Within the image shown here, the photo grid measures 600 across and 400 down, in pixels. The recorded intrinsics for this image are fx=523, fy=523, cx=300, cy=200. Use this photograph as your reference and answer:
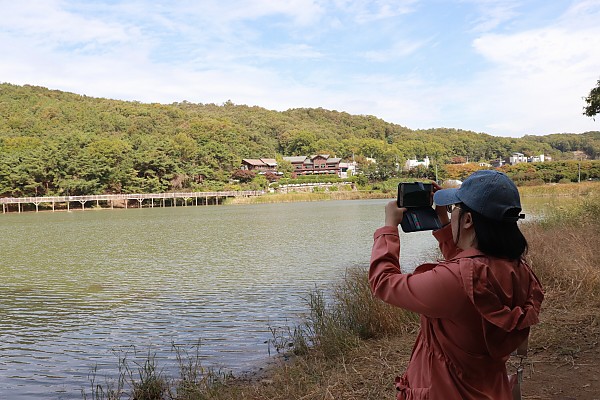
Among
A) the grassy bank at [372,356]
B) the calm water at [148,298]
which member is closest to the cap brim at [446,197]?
the grassy bank at [372,356]

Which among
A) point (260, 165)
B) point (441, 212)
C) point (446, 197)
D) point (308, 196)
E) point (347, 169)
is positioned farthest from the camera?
point (347, 169)

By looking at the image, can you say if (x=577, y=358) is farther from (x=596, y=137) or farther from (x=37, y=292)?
(x=596, y=137)

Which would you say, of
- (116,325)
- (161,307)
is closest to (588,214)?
(161,307)

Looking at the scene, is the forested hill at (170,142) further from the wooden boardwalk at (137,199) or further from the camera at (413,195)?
the camera at (413,195)

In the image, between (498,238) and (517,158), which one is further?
(517,158)

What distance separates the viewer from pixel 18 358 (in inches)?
256

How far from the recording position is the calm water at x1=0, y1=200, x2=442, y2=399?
20.4ft

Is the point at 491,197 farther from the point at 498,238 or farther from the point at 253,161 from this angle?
the point at 253,161

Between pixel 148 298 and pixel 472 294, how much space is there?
9.43 m

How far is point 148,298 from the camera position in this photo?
10.0 meters

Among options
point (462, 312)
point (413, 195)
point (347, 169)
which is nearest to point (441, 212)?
point (413, 195)

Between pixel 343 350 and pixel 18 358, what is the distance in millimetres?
4252

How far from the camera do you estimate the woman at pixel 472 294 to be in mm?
1417

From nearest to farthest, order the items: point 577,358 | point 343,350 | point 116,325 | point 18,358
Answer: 1. point 577,358
2. point 343,350
3. point 18,358
4. point 116,325
